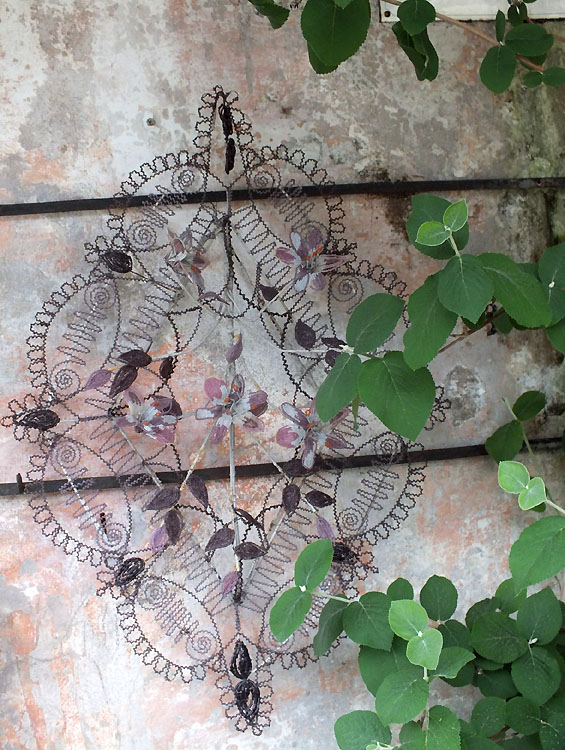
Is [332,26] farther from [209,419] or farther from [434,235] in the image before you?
[209,419]

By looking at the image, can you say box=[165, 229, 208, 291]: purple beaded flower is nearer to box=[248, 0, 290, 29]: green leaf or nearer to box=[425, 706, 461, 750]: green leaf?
box=[248, 0, 290, 29]: green leaf

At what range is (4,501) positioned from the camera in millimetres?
1069

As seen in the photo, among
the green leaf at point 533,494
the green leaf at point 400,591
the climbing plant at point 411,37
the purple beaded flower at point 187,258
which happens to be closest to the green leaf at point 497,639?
the green leaf at point 400,591

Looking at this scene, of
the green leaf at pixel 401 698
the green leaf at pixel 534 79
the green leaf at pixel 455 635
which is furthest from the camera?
the green leaf at pixel 534 79

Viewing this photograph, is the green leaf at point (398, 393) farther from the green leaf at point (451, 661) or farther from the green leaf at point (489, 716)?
the green leaf at point (489, 716)

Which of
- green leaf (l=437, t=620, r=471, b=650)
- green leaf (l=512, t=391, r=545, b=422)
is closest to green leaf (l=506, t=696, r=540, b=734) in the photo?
green leaf (l=437, t=620, r=471, b=650)

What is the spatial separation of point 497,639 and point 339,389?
0.40 m

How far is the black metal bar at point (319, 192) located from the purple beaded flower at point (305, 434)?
0.35 metres

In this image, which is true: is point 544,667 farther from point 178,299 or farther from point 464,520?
point 178,299

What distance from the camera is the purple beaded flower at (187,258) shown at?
3.28ft

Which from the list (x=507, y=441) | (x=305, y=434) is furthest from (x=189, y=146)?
(x=507, y=441)

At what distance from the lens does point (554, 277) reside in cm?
86

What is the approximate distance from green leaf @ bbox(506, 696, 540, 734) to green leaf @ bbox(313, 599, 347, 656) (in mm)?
223

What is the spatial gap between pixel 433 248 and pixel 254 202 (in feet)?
1.37
